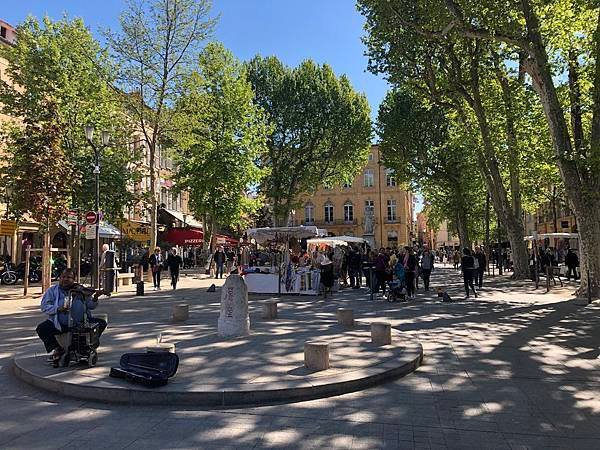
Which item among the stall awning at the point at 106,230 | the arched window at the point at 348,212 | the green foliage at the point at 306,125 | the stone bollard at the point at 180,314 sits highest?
the green foliage at the point at 306,125

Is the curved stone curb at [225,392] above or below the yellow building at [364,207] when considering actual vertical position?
below

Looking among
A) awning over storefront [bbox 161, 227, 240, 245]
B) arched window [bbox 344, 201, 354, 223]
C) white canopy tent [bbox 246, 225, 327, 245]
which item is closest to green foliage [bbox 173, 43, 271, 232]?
awning over storefront [bbox 161, 227, 240, 245]

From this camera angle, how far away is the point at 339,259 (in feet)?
72.8

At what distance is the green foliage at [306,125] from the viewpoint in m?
39.9

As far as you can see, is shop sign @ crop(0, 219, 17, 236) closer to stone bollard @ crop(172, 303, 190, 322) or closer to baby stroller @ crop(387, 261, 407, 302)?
stone bollard @ crop(172, 303, 190, 322)

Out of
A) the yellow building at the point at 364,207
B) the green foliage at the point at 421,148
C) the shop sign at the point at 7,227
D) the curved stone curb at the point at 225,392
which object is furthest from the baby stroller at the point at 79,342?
the yellow building at the point at 364,207

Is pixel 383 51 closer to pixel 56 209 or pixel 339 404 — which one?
pixel 56 209

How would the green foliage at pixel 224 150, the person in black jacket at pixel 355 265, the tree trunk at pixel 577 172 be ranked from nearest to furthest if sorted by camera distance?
the tree trunk at pixel 577 172 < the person in black jacket at pixel 355 265 < the green foliage at pixel 224 150

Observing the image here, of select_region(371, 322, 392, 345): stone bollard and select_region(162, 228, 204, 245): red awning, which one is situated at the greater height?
select_region(162, 228, 204, 245): red awning

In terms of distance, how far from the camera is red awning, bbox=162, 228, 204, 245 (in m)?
39.2

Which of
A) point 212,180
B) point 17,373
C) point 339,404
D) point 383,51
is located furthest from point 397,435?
point 212,180

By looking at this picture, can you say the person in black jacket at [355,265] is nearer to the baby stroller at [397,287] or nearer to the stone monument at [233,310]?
the baby stroller at [397,287]

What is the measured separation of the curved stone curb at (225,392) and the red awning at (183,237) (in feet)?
108

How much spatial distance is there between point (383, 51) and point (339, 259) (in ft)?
30.3
